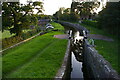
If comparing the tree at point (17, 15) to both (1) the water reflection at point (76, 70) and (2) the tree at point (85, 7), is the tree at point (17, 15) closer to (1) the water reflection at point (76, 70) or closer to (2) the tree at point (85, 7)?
(1) the water reflection at point (76, 70)

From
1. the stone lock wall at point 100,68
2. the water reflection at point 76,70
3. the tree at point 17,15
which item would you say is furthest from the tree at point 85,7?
the stone lock wall at point 100,68

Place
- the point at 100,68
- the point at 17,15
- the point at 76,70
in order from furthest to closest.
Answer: the point at 17,15
the point at 76,70
the point at 100,68

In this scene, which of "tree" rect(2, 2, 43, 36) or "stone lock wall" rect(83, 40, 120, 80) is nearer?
"stone lock wall" rect(83, 40, 120, 80)

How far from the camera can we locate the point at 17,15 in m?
21.1

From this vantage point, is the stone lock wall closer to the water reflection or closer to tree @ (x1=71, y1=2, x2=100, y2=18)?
the water reflection

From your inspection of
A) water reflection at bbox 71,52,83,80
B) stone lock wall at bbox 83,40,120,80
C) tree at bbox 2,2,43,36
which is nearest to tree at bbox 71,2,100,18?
tree at bbox 2,2,43,36

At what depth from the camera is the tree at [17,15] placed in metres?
20.2

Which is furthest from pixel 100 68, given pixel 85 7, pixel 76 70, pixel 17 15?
pixel 85 7

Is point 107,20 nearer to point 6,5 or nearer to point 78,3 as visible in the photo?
point 6,5

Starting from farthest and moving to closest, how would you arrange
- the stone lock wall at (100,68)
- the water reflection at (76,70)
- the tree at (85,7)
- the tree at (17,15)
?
the tree at (85,7) → the tree at (17,15) → the water reflection at (76,70) → the stone lock wall at (100,68)

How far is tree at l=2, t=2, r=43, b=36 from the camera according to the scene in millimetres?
20219

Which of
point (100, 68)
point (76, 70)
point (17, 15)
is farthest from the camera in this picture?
point (17, 15)

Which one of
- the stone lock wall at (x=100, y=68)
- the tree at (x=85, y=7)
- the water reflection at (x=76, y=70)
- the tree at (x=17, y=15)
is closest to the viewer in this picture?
the stone lock wall at (x=100, y=68)

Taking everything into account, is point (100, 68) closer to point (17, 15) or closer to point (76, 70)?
point (76, 70)
